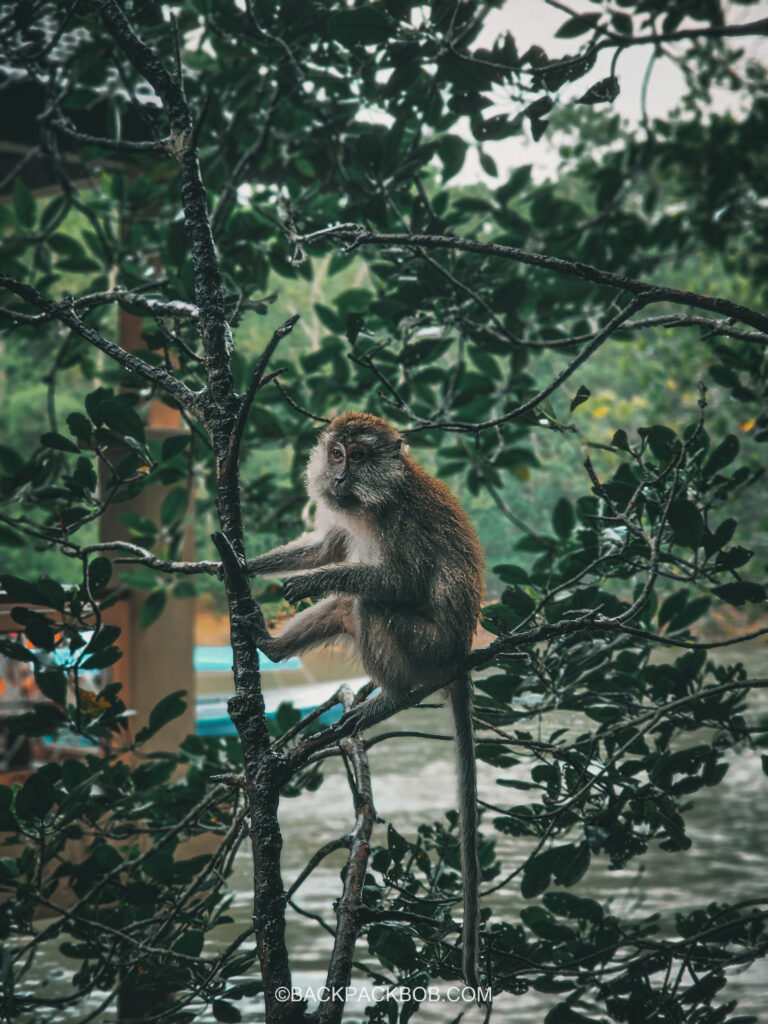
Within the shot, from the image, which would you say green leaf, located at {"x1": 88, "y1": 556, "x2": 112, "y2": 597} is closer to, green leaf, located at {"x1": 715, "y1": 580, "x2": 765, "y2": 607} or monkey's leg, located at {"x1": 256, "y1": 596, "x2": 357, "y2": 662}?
monkey's leg, located at {"x1": 256, "y1": 596, "x2": 357, "y2": 662}

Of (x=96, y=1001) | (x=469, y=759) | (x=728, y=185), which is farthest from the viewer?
(x=728, y=185)

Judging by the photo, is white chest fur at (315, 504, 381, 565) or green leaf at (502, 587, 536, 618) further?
white chest fur at (315, 504, 381, 565)

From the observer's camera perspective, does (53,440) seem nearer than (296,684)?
Yes

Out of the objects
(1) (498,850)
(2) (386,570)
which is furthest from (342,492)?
(1) (498,850)

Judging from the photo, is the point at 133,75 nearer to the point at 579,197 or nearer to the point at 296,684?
the point at 296,684

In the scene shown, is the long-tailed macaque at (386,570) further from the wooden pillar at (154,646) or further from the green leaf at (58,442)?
the wooden pillar at (154,646)

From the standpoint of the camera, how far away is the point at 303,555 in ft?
4.82

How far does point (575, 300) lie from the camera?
196cm

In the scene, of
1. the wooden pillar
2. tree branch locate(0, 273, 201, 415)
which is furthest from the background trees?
the wooden pillar

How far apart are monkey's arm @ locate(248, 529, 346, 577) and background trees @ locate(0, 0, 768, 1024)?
211 millimetres

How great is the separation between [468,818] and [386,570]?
416 millimetres

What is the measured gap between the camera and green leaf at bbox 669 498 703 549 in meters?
1.21

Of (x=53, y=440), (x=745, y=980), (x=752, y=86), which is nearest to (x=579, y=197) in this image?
(x=752, y=86)

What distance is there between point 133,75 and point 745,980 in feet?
9.42
